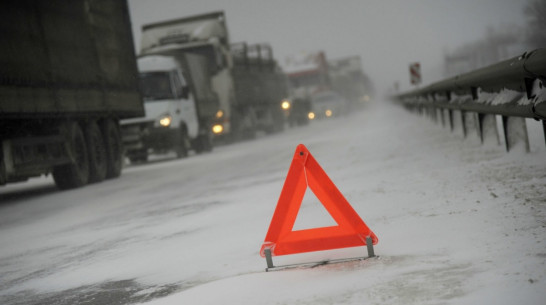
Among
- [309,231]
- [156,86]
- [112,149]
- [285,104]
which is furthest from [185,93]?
[285,104]

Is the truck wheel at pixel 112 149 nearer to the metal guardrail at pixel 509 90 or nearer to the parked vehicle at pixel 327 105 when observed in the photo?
the metal guardrail at pixel 509 90

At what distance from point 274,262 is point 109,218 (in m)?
4.84

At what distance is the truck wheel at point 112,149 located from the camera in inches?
762

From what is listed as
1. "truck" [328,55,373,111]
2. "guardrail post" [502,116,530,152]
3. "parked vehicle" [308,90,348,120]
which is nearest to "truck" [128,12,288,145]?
"guardrail post" [502,116,530,152]

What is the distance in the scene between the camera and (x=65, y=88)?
16.2m

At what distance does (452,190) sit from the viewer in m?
7.80

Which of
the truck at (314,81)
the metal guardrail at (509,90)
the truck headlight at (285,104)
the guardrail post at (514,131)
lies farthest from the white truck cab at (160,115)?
the truck at (314,81)

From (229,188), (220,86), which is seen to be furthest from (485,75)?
(220,86)

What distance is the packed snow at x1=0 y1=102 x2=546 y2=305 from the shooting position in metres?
4.45

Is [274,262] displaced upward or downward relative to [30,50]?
downward

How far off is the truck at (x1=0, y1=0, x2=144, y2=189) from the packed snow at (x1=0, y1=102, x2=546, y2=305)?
272 centimetres

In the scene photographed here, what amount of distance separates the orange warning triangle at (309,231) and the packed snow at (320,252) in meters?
0.17

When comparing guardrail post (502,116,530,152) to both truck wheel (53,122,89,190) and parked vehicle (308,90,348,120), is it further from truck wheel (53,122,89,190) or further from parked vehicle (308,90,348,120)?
parked vehicle (308,90,348,120)

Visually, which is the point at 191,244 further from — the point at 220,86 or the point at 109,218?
the point at 220,86
